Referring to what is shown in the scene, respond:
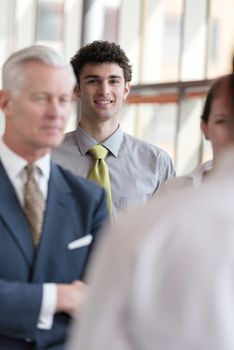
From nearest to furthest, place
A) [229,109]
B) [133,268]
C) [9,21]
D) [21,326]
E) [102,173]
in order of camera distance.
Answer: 1. [133,268]
2. [229,109]
3. [21,326]
4. [102,173]
5. [9,21]

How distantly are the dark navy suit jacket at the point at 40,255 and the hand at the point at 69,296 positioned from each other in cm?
5

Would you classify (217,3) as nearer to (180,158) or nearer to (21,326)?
(180,158)

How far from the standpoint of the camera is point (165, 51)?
8164mm

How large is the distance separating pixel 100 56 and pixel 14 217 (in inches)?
71.1

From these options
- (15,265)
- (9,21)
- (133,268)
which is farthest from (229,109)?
(9,21)

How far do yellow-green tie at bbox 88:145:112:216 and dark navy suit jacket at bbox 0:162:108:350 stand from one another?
1.33 metres

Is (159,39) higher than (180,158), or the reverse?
→ (159,39)

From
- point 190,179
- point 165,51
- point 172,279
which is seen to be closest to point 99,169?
point 190,179

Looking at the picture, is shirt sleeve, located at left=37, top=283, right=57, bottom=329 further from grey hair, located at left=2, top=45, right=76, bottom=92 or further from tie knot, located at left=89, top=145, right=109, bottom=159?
tie knot, located at left=89, top=145, right=109, bottom=159

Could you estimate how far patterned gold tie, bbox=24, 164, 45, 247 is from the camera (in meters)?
2.15

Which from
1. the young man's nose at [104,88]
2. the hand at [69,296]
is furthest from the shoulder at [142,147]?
the hand at [69,296]

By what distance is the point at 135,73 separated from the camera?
27.2 feet

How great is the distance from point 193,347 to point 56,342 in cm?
125

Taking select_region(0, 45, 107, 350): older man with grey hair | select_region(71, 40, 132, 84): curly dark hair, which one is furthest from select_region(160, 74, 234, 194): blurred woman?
select_region(71, 40, 132, 84): curly dark hair
